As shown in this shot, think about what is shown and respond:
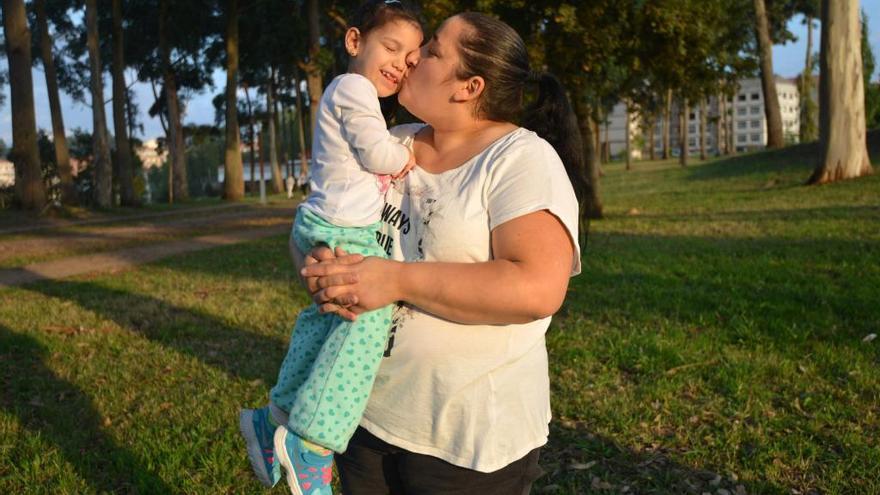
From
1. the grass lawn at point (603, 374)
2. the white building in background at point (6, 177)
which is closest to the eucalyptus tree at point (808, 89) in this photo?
the grass lawn at point (603, 374)

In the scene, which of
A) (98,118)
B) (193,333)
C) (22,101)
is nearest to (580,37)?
(193,333)

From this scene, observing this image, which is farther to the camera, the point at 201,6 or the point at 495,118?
the point at 201,6

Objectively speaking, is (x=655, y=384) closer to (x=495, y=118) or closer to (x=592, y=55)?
(x=495, y=118)

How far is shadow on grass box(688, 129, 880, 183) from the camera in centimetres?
2295

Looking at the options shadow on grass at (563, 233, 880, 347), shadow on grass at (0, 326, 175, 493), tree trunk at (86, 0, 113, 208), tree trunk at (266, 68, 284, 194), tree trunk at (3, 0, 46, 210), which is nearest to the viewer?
shadow on grass at (0, 326, 175, 493)

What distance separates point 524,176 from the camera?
1.82 m

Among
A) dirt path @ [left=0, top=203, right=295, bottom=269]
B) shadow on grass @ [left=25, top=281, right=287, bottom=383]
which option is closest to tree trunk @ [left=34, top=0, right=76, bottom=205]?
dirt path @ [left=0, top=203, right=295, bottom=269]

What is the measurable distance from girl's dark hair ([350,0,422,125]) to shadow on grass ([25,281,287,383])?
366 cm

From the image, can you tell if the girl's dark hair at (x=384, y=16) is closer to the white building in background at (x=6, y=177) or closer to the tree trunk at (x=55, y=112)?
the tree trunk at (x=55, y=112)

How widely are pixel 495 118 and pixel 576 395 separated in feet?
11.3

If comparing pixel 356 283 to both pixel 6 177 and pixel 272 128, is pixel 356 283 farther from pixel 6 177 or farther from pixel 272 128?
pixel 272 128

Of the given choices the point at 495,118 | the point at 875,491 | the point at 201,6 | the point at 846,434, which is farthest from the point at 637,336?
the point at 201,6

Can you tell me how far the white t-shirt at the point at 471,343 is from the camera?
1.84 meters

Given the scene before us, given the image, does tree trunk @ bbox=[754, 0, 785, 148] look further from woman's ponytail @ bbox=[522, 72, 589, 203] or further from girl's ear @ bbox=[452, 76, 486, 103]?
girl's ear @ bbox=[452, 76, 486, 103]
